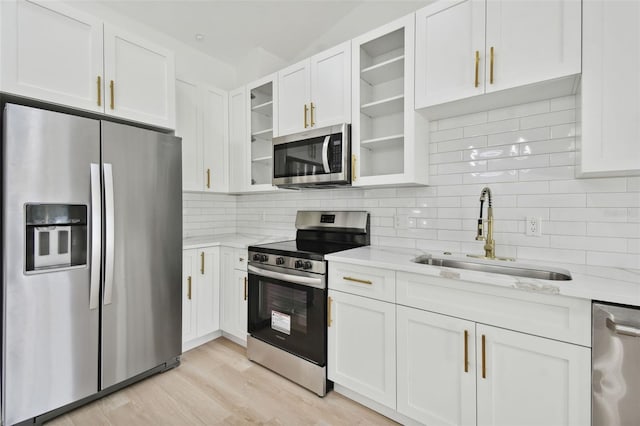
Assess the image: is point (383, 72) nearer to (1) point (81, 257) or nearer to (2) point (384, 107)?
(2) point (384, 107)

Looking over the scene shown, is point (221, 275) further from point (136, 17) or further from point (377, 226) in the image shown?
point (136, 17)

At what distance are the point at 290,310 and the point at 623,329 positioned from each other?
1.75 meters

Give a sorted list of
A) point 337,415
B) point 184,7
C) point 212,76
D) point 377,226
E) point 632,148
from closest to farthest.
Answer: point 632,148
point 337,415
point 377,226
point 184,7
point 212,76

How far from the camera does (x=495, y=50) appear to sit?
163 cm

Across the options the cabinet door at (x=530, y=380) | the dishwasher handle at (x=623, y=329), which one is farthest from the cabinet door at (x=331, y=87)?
the dishwasher handle at (x=623, y=329)

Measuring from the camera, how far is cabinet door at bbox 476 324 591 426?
119 cm

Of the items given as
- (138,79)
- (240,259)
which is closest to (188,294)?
(240,259)

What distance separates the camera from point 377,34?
6.89 feet

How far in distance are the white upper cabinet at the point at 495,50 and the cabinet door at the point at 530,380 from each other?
1285 mm

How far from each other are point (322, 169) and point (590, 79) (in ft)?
5.15

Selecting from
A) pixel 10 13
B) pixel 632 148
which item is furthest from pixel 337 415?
pixel 10 13

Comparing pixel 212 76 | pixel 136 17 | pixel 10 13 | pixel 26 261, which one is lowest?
pixel 26 261

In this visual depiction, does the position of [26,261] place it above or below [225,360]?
above

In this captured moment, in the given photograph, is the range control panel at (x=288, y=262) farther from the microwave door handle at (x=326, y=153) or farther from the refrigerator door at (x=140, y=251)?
the microwave door handle at (x=326, y=153)
